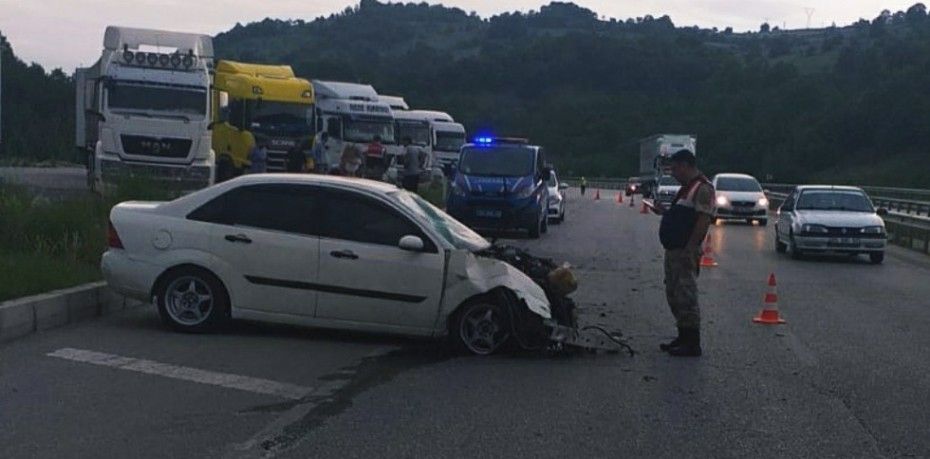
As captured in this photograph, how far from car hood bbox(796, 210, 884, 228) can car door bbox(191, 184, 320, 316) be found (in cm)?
1452

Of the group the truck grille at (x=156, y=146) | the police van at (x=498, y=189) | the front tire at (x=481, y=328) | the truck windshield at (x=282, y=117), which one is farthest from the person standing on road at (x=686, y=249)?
the truck windshield at (x=282, y=117)

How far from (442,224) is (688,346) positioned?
8.22 ft

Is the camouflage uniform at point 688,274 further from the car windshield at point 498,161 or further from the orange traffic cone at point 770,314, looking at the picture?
the car windshield at point 498,161

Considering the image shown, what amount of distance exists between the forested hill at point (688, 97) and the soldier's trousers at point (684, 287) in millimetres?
63874

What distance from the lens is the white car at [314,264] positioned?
11.4m

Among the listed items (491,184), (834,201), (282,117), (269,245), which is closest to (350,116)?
(282,117)

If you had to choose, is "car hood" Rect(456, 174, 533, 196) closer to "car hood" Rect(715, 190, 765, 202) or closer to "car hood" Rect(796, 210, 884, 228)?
"car hood" Rect(796, 210, 884, 228)

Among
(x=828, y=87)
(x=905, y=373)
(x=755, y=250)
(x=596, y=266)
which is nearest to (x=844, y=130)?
(x=828, y=87)

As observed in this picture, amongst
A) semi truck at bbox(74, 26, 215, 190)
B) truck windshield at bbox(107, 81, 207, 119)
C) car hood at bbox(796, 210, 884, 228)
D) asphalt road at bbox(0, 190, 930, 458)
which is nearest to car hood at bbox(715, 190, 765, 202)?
car hood at bbox(796, 210, 884, 228)

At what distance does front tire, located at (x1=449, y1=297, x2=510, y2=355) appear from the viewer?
11320 millimetres

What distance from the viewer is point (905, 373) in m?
11.1

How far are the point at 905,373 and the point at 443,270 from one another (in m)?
3.98

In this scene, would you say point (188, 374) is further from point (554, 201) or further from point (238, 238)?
point (554, 201)

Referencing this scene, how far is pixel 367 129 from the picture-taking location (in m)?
41.1
